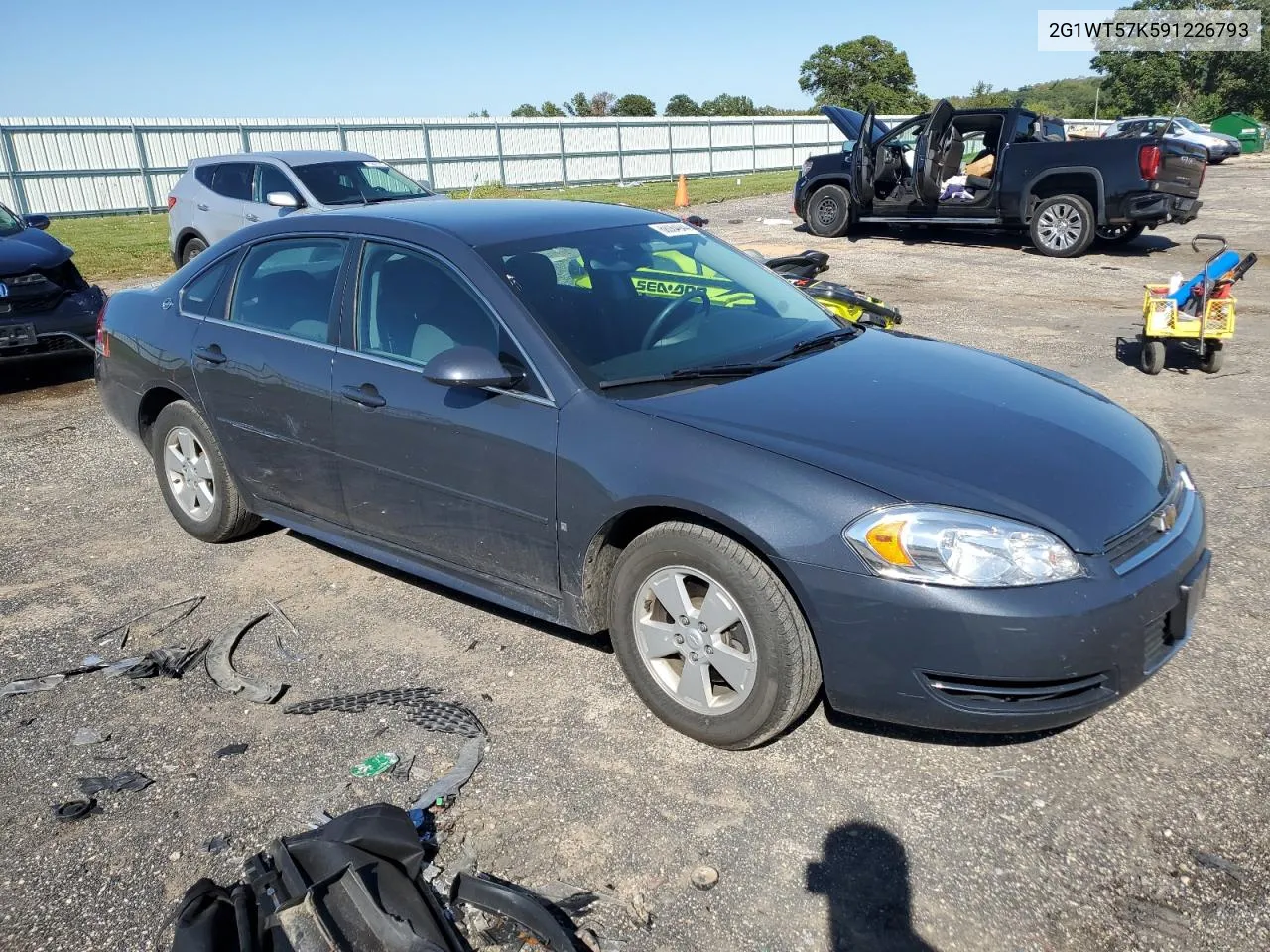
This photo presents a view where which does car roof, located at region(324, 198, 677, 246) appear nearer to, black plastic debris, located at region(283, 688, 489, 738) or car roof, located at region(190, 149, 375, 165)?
black plastic debris, located at region(283, 688, 489, 738)

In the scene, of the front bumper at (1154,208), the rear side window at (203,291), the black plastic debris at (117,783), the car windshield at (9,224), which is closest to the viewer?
the black plastic debris at (117,783)

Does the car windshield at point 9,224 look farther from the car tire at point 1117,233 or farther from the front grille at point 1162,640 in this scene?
the car tire at point 1117,233

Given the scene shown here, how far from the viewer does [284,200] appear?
1105 centimetres

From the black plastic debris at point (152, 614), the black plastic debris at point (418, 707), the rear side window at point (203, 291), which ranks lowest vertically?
the black plastic debris at point (418, 707)

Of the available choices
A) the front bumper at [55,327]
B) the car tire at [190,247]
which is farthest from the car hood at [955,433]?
the car tire at [190,247]

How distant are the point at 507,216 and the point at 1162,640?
9.35ft

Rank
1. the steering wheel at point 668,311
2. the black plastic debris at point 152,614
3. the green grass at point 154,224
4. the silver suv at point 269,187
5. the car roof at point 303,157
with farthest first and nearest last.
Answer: the green grass at point 154,224 < the car roof at point 303,157 < the silver suv at point 269,187 < the black plastic debris at point 152,614 < the steering wheel at point 668,311

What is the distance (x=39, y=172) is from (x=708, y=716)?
91.5ft

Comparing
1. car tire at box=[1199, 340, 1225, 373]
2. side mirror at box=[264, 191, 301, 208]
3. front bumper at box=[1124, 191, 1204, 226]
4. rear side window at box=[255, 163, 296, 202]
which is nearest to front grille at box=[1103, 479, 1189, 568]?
car tire at box=[1199, 340, 1225, 373]

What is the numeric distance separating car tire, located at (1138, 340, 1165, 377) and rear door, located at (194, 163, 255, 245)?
9.95 meters

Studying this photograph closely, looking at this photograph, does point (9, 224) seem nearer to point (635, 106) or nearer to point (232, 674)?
point (232, 674)

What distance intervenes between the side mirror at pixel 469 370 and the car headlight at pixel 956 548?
4.24ft

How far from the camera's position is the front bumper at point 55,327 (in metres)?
8.22

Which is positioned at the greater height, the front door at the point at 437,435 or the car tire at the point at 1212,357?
the front door at the point at 437,435
